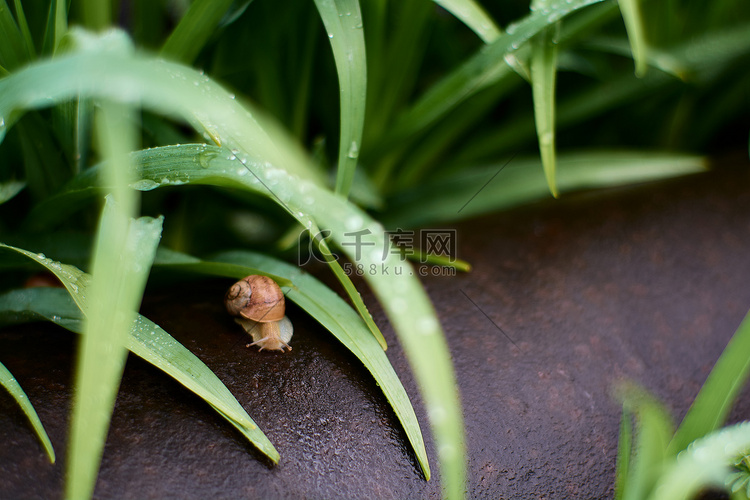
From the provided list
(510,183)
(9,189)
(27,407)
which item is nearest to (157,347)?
(27,407)

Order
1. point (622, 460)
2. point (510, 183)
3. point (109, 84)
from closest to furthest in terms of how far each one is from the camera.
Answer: point (109, 84)
point (622, 460)
point (510, 183)

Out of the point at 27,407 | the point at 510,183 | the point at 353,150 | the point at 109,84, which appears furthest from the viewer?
the point at 510,183

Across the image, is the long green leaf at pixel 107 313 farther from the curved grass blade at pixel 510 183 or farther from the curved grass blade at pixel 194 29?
the curved grass blade at pixel 510 183

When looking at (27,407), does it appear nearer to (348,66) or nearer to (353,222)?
(353,222)

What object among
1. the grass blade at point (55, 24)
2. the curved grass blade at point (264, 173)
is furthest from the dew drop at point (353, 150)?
the grass blade at point (55, 24)

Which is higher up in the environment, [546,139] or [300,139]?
[300,139]

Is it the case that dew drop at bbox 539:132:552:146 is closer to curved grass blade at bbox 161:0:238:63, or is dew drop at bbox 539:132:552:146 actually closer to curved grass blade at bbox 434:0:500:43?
curved grass blade at bbox 434:0:500:43

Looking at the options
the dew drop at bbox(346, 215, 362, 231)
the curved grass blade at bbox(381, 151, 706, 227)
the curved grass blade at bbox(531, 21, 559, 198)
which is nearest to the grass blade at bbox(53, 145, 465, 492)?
the dew drop at bbox(346, 215, 362, 231)
